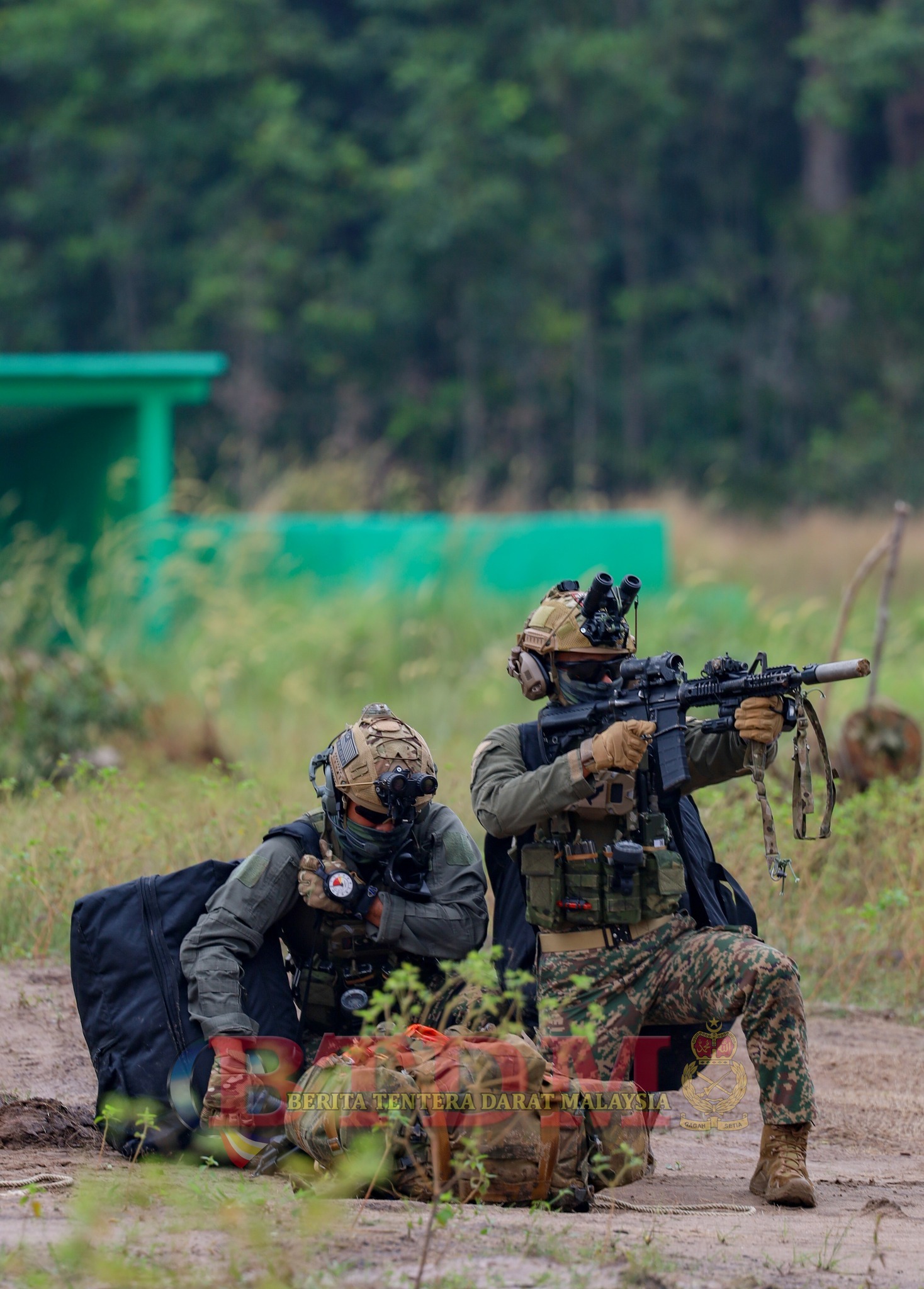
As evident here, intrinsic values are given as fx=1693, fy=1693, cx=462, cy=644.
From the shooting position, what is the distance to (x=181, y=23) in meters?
24.8

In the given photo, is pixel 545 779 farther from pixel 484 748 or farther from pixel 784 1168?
pixel 784 1168

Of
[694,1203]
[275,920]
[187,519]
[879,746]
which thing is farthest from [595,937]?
[187,519]

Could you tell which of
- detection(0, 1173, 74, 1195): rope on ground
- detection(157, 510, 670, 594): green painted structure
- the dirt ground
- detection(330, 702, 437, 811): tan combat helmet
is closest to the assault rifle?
detection(330, 702, 437, 811): tan combat helmet

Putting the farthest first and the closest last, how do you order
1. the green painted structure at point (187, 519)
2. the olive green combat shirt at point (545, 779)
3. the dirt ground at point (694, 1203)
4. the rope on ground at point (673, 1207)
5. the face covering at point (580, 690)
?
the green painted structure at point (187, 519)
the face covering at point (580, 690)
the olive green combat shirt at point (545, 779)
the rope on ground at point (673, 1207)
the dirt ground at point (694, 1203)

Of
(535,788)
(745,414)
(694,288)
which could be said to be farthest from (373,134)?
(535,788)

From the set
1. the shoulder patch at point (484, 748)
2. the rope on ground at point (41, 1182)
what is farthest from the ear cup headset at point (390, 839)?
the rope on ground at point (41, 1182)

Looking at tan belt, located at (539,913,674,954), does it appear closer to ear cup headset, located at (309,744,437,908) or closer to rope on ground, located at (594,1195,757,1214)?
ear cup headset, located at (309,744,437,908)

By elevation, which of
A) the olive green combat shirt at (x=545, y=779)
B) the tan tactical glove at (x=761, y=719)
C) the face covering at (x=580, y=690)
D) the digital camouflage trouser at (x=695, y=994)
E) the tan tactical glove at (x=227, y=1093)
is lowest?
the tan tactical glove at (x=227, y=1093)

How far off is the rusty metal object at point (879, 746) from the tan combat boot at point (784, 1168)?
4.13 meters

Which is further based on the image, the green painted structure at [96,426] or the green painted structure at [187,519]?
the green painted structure at [187,519]

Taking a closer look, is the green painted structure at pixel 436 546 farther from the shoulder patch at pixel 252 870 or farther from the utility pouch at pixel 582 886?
the utility pouch at pixel 582 886

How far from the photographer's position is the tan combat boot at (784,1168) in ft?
13.4

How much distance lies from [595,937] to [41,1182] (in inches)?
58.5

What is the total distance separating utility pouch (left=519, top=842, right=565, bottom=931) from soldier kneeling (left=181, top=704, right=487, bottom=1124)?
0.59 ft
